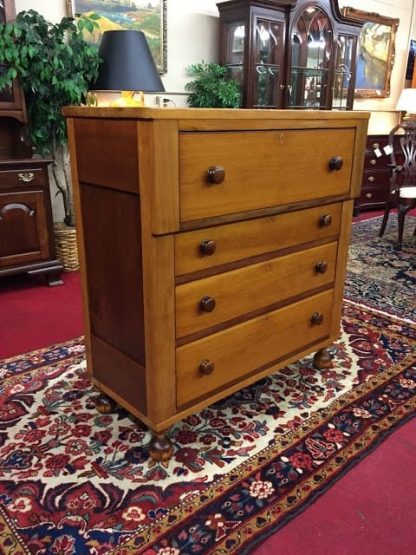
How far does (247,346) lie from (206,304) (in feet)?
1.01

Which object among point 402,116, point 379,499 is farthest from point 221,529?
point 402,116

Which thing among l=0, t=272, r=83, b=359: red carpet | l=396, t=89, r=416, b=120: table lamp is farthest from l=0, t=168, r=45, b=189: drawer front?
l=396, t=89, r=416, b=120: table lamp

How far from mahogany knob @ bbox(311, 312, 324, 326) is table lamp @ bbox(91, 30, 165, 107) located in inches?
73.8

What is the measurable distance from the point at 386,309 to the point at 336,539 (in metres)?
1.79

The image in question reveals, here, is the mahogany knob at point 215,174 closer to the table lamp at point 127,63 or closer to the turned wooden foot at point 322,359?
the turned wooden foot at point 322,359

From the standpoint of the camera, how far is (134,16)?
144 inches

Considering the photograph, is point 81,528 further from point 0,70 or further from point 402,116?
point 402,116

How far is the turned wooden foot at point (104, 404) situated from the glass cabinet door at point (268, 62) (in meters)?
3.08

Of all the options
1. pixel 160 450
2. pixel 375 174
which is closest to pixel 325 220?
pixel 160 450

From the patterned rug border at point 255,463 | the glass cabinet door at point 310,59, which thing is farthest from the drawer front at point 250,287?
the glass cabinet door at point 310,59

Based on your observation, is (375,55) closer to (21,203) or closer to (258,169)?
(21,203)

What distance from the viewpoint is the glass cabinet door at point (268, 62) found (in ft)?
13.3

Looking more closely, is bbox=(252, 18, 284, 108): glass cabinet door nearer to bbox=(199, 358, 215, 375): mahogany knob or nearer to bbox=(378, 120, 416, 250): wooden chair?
bbox=(378, 120, 416, 250): wooden chair

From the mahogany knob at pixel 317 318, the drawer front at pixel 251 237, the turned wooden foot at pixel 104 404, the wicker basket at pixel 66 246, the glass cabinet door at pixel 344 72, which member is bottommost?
the turned wooden foot at pixel 104 404
